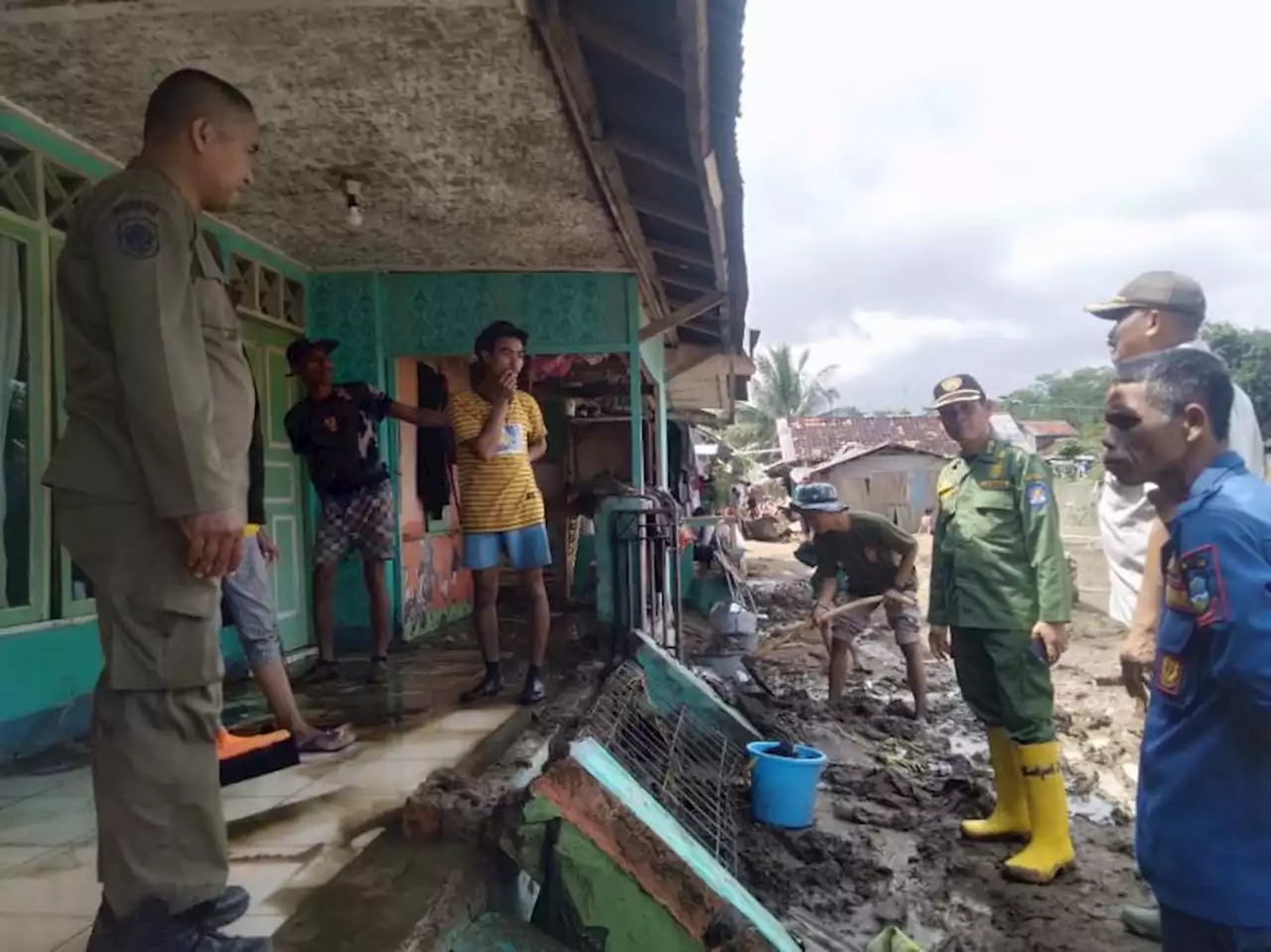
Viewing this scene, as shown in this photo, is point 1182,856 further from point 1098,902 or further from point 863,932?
point 1098,902

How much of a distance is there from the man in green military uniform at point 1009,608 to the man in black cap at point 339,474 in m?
2.67

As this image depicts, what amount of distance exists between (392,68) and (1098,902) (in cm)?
438

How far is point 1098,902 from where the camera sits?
388 centimetres

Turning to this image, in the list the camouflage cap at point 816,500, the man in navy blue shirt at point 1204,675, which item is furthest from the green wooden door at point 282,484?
the man in navy blue shirt at point 1204,675

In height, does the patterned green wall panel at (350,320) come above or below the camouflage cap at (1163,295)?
above

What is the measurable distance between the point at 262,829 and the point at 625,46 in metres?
2.96

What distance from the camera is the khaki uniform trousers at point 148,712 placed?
1764mm

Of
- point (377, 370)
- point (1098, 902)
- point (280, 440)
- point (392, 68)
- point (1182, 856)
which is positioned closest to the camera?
point (1182, 856)

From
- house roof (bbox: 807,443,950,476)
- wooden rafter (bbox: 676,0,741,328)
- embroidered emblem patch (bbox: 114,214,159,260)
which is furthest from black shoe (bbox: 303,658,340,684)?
house roof (bbox: 807,443,950,476)

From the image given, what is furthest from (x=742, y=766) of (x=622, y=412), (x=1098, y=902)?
(x=622, y=412)

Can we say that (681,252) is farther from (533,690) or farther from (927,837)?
(927,837)

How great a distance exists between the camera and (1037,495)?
13.4 feet

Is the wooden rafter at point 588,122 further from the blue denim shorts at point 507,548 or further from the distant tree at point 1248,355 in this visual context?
the distant tree at point 1248,355

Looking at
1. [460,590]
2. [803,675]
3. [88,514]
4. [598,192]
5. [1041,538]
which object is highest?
[598,192]
